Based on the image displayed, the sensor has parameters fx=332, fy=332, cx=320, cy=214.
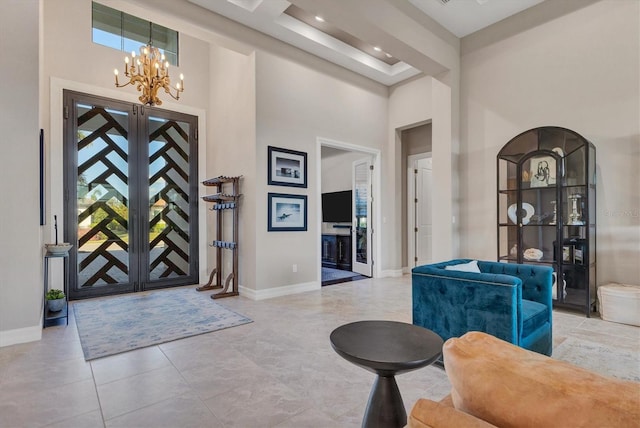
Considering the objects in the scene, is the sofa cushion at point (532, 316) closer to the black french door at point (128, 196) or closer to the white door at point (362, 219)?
the white door at point (362, 219)

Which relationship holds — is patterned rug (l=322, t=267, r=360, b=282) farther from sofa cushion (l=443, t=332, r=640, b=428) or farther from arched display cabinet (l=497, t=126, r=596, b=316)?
sofa cushion (l=443, t=332, r=640, b=428)

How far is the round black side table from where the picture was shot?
1.42 metres

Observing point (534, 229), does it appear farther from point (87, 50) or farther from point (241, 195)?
point (87, 50)

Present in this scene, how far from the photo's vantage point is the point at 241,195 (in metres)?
4.88

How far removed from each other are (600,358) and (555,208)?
6.20 feet

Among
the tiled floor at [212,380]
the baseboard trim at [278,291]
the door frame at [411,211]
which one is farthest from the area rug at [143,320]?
the door frame at [411,211]

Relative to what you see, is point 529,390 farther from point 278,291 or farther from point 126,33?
point 126,33

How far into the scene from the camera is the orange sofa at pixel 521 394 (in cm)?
62

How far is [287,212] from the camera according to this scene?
4.93 metres

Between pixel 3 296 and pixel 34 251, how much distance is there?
16.9 inches

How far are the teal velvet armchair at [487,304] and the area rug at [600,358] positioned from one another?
237 millimetres

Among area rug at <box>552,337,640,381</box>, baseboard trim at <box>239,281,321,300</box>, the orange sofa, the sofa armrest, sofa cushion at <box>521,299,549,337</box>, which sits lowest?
area rug at <box>552,337,640,381</box>

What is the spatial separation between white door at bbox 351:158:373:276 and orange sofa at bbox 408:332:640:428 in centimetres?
555

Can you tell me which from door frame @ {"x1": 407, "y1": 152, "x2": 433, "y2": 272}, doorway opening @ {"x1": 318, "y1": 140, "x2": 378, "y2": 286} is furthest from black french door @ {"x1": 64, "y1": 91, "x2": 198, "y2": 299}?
door frame @ {"x1": 407, "y1": 152, "x2": 433, "y2": 272}
